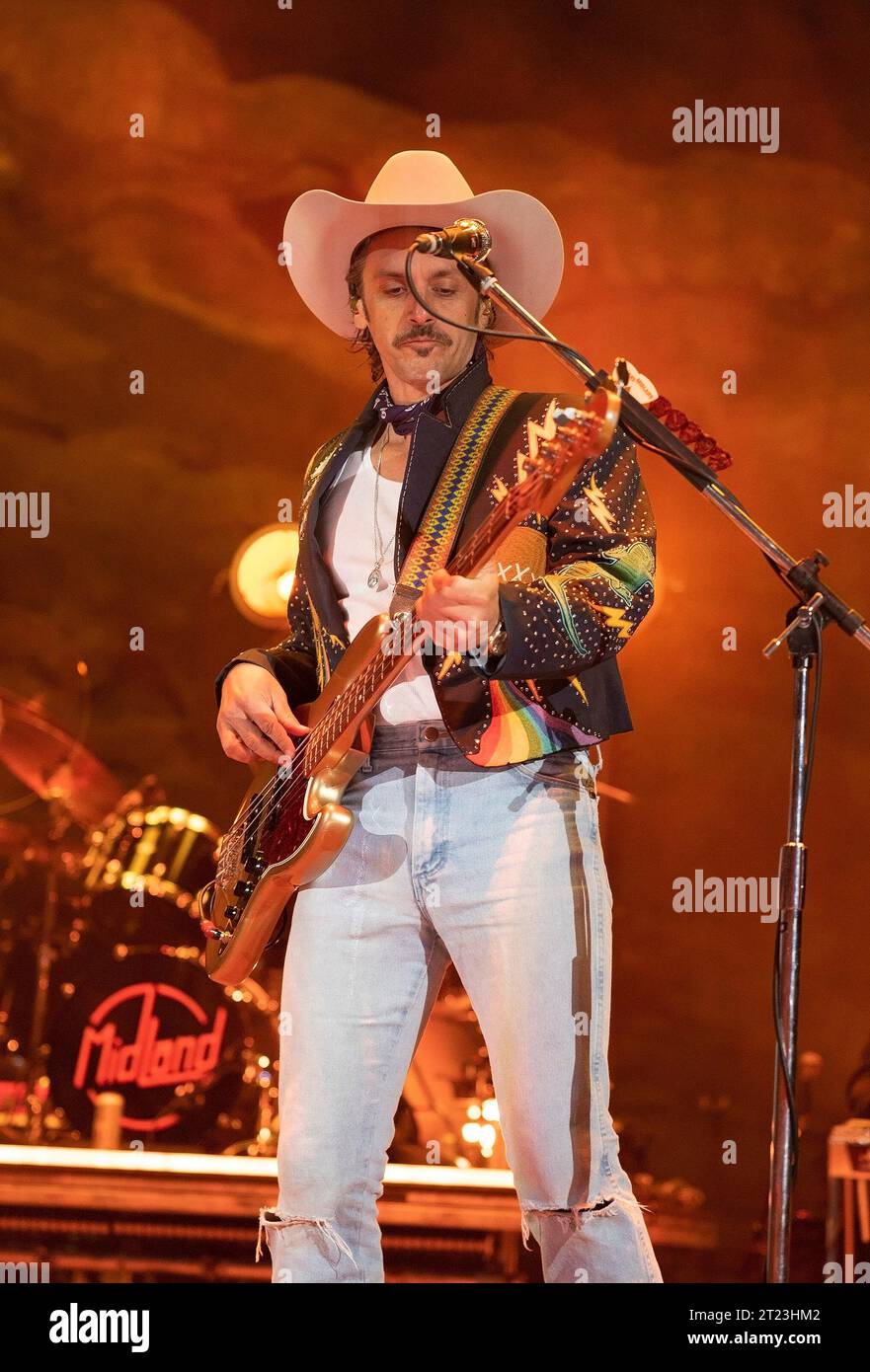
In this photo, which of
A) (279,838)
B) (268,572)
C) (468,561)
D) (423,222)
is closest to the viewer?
(468,561)

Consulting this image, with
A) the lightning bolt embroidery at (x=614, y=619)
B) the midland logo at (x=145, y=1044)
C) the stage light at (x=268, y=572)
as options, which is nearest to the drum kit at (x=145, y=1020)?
the midland logo at (x=145, y=1044)

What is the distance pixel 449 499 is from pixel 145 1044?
4.04m

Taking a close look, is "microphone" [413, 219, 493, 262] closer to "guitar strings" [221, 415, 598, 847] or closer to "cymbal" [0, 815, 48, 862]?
"guitar strings" [221, 415, 598, 847]

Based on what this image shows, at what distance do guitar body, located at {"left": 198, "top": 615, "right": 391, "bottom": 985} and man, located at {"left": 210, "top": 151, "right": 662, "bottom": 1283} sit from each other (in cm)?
6

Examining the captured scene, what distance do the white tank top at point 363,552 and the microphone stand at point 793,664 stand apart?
53 cm

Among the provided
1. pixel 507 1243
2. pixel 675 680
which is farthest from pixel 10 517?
pixel 507 1243

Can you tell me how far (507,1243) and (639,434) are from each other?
287 centimetres

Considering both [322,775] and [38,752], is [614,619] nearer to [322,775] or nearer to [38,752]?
[322,775]

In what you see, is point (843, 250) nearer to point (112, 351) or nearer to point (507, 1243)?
point (112, 351)

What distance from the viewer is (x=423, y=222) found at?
2.90 m

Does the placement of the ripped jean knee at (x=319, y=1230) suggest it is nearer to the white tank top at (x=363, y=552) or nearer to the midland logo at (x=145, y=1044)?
the white tank top at (x=363, y=552)

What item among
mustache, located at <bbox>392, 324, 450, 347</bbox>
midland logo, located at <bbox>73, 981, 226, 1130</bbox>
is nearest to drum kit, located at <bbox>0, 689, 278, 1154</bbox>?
midland logo, located at <bbox>73, 981, 226, 1130</bbox>

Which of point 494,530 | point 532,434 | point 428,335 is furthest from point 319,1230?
point 428,335

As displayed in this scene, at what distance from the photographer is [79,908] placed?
6094 mm
